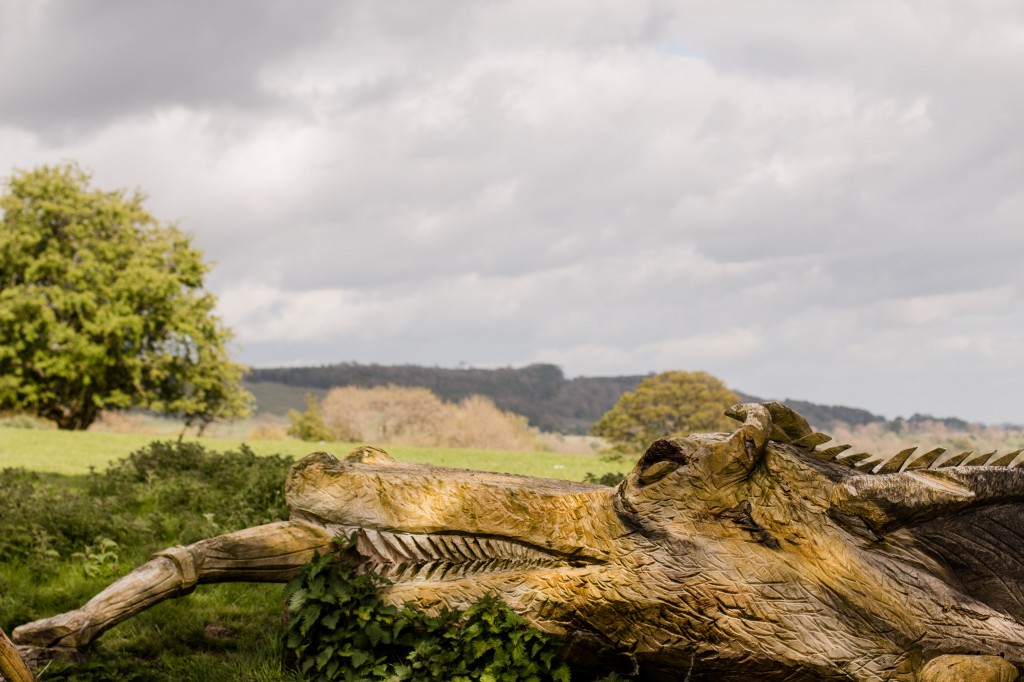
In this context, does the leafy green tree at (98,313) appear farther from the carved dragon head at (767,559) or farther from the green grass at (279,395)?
the carved dragon head at (767,559)

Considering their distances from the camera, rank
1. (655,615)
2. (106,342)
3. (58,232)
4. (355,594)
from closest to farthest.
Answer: (655,615) → (355,594) → (106,342) → (58,232)

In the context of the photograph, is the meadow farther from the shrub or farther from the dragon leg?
the dragon leg

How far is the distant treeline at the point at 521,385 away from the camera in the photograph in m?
64.4

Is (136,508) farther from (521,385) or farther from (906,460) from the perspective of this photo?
(521,385)

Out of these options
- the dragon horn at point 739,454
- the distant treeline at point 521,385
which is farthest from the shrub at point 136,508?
the distant treeline at point 521,385

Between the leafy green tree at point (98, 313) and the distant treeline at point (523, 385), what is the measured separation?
26362 millimetres

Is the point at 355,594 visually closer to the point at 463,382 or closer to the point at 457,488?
the point at 457,488

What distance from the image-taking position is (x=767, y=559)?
14.9ft

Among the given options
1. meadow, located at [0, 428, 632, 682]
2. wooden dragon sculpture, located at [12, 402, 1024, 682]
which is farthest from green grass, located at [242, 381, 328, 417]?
wooden dragon sculpture, located at [12, 402, 1024, 682]

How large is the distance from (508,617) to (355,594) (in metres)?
1.03

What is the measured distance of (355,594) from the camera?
5297 millimetres

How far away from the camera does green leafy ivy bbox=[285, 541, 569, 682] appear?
→ 16.0 feet

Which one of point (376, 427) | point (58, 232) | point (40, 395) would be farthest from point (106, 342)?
point (376, 427)

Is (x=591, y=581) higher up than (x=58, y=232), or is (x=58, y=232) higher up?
(x=58, y=232)
